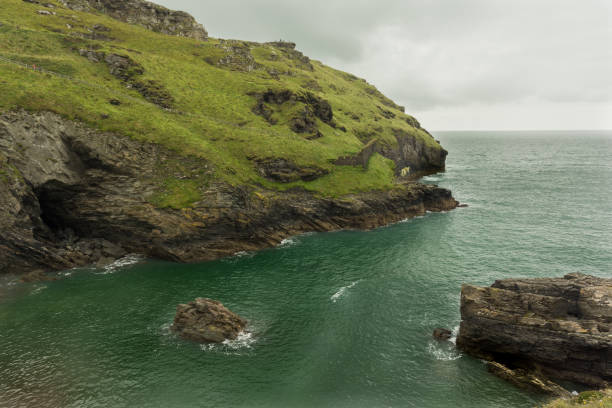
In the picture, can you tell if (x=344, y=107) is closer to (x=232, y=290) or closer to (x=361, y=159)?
(x=361, y=159)

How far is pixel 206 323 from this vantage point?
34625 millimetres

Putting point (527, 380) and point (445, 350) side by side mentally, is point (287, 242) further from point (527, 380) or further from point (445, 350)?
point (527, 380)

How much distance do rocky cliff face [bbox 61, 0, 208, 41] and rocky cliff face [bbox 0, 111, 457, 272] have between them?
102m

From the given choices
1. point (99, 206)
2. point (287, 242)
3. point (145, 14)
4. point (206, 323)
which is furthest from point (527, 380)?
point (145, 14)

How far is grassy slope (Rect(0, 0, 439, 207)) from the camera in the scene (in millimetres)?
60156

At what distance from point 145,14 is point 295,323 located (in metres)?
153

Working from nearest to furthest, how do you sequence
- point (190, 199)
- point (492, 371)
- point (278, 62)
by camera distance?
point (492, 371) < point (190, 199) < point (278, 62)

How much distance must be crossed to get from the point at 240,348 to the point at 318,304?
12728mm

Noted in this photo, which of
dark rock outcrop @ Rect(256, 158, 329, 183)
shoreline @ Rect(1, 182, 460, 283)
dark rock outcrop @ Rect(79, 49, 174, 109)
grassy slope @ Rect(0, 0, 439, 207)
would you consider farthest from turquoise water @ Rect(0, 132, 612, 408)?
dark rock outcrop @ Rect(79, 49, 174, 109)

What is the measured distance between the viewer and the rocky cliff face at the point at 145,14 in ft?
415

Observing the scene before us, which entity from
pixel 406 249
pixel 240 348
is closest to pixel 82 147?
pixel 240 348

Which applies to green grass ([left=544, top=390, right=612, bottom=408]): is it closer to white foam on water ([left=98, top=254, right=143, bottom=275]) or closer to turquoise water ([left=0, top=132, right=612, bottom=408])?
turquoise water ([left=0, top=132, right=612, bottom=408])

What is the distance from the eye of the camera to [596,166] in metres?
149

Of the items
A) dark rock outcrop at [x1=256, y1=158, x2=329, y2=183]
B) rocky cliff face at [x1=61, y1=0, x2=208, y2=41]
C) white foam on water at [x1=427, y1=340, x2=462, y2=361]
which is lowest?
white foam on water at [x1=427, y1=340, x2=462, y2=361]
